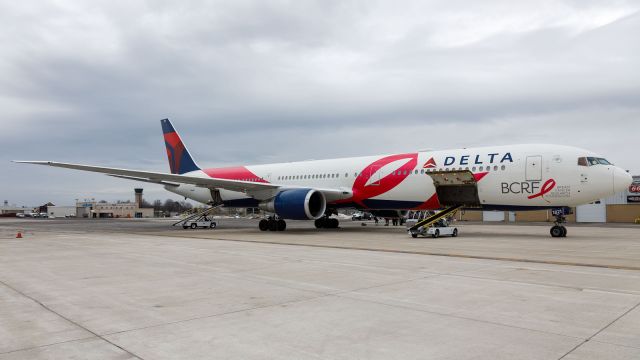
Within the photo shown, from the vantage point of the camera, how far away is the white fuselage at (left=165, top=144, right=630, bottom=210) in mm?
17078

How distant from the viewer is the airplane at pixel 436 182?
17.2 metres

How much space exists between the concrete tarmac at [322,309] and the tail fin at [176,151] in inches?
880

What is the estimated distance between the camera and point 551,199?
17500 mm

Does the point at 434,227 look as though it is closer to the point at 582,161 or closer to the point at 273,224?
the point at 582,161

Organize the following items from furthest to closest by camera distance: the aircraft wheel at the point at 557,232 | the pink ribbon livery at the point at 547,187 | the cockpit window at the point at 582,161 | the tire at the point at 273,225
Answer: the tire at the point at 273,225 < the aircraft wheel at the point at 557,232 < the pink ribbon livery at the point at 547,187 < the cockpit window at the point at 582,161

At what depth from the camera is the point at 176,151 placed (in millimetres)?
32281

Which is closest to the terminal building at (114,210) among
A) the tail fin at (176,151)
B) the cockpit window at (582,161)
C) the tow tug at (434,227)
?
the tail fin at (176,151)

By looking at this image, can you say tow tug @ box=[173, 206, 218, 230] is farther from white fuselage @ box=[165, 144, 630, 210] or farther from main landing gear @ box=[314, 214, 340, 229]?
main landing gear @ box=[314, 214, 340, 229]

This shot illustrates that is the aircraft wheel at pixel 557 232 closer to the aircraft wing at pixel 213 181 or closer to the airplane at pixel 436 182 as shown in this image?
the airplane at pixel 436 182

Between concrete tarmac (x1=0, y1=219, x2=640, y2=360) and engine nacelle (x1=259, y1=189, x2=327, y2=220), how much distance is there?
11.1 metres

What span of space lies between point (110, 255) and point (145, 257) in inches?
47.9

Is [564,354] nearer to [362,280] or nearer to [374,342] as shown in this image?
[374,342]

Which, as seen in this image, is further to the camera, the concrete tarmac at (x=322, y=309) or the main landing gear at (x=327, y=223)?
the main landing gear at (x=327, y=223)

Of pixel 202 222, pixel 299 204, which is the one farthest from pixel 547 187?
pixel 202 222
